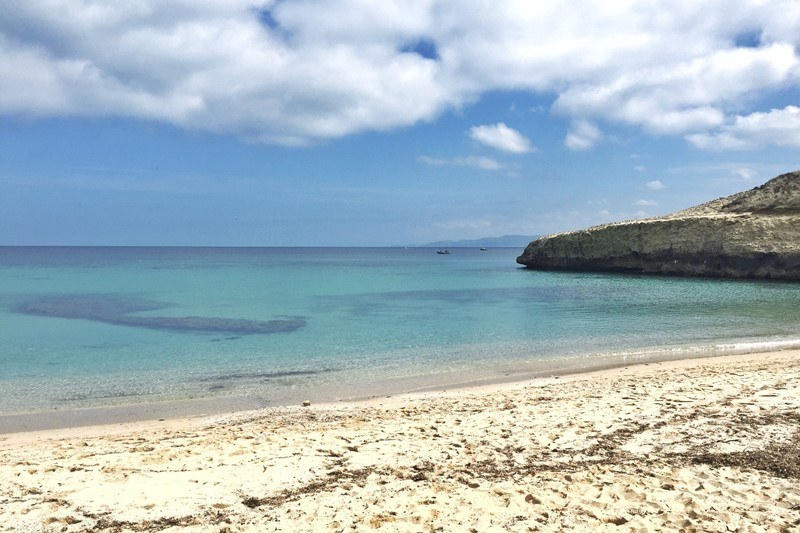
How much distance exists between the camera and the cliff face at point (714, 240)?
154 ft

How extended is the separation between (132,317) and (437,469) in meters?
22.5

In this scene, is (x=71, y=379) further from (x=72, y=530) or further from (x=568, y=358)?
(x=568, y=358)

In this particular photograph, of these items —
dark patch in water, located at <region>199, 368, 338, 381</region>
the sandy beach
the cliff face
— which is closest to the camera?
the sandy beach

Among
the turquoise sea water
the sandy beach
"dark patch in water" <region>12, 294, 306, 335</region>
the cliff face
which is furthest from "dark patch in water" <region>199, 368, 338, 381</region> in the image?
the cliff face

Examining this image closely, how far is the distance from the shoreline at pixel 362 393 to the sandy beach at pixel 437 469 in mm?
658

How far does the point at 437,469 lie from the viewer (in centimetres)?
636

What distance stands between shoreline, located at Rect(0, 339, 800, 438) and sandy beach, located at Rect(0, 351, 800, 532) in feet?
2.16

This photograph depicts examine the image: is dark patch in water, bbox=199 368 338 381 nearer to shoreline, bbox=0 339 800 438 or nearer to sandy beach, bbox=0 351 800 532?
shoreline, bbox=0 339 800 438

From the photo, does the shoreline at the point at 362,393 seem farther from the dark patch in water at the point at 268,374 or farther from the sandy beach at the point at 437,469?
the dark patch in water at the point at 268,374

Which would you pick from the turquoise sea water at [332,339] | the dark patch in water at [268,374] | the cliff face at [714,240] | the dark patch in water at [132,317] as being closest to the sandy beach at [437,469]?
the turquoise sea water at [332,339]

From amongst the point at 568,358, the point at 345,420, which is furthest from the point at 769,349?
the point at 345,420

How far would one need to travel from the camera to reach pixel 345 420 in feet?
29.8

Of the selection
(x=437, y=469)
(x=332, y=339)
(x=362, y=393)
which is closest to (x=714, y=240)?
(x=332, y=339)

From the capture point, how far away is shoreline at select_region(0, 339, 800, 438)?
10.2 m
